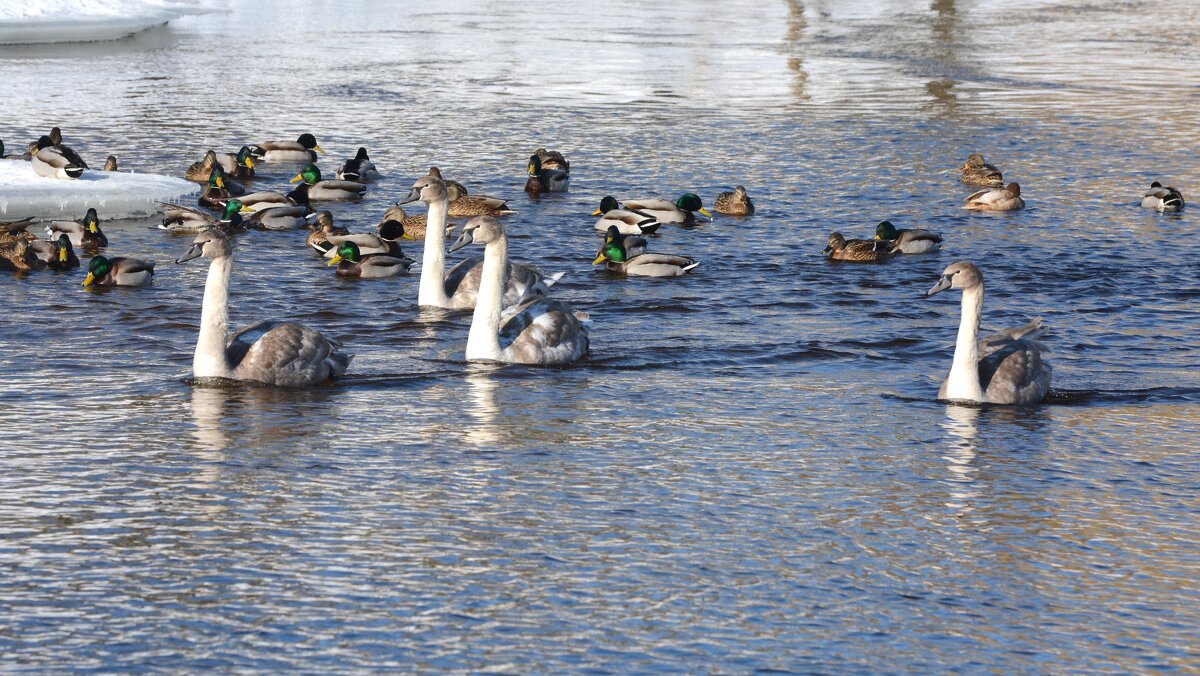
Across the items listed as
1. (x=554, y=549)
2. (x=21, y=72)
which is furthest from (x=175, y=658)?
(x=21, y=72)

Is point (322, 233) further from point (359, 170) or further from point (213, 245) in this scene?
point (213, 245)

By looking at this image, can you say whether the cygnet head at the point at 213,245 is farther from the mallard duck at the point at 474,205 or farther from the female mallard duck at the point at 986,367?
the mallard duck at the point at 474,205

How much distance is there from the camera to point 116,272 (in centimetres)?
1730

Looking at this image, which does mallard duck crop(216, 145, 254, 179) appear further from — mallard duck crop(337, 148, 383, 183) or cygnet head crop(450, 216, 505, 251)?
cygnet head crop(450, 216, 505, 251)

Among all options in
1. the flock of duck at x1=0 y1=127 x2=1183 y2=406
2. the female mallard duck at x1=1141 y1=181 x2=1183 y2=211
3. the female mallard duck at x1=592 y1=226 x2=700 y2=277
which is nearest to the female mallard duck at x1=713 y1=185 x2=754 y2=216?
the flock of duck at x1=0 y1=127 x2=1183 y2=406

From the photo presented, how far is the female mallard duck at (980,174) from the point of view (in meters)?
23.9

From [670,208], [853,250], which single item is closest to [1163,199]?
[853,250]

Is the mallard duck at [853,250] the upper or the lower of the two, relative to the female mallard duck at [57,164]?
lower

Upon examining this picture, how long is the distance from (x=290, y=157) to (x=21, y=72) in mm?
13780

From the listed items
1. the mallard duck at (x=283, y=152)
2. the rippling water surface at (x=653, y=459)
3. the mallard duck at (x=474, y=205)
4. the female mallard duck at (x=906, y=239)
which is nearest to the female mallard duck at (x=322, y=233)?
the rippling water surface at (x=653, y=459)

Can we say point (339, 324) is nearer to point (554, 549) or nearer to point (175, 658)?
point (554, 549)

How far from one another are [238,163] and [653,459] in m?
15.7

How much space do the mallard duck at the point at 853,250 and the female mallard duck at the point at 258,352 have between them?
7.55 m

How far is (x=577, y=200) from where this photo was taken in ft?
77.9
